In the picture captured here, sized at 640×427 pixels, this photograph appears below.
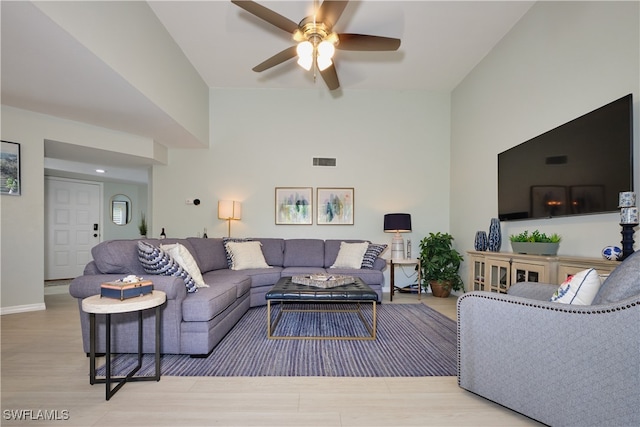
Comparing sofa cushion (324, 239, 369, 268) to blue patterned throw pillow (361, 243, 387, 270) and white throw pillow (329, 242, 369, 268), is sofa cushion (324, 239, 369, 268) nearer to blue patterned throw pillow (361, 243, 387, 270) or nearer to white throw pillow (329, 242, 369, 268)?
white throw pillow (329, 242, 369, 268)

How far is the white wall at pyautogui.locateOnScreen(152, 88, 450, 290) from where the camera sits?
15.8 feet

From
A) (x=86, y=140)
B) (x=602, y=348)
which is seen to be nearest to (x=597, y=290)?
(x=602, y=348)

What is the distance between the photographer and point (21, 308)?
3.50m

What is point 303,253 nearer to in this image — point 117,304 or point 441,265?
point 441,265

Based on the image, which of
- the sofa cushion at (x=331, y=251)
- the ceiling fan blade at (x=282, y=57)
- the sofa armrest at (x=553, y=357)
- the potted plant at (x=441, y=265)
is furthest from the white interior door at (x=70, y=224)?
the sofa armrest at (x=553, y=357)

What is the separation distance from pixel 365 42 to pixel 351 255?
2.62 m

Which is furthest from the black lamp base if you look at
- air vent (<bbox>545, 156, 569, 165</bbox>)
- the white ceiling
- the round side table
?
the round side table

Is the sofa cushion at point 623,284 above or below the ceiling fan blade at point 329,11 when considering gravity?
below

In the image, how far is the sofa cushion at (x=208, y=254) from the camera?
141 inches

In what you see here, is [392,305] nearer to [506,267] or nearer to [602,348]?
[506,267]

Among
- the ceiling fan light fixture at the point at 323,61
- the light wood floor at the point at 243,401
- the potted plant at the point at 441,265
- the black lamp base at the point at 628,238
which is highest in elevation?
the ceiling fan light fixture at the point at 323,61

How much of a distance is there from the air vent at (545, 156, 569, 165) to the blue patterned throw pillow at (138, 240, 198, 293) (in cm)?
330

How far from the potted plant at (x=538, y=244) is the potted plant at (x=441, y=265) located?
1.62 meters

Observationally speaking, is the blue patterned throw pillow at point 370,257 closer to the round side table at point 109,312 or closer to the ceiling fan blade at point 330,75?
the ceiling fan blade at point 330,75
